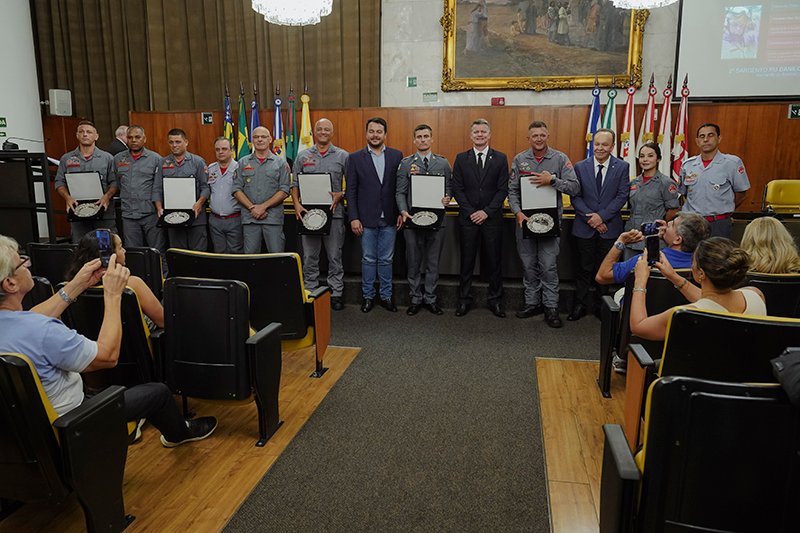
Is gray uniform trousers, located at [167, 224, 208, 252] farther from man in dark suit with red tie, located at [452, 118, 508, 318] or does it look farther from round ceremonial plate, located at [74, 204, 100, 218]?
man in dark suit with red tie, located at [452, 118, 508, 318]

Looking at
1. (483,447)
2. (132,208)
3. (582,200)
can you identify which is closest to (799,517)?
(483,447)

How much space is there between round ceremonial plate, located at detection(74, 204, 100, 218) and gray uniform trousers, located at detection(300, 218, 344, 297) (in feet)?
6.54

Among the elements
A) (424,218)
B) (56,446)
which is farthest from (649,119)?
(56,446)

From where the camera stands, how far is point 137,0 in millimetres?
7938

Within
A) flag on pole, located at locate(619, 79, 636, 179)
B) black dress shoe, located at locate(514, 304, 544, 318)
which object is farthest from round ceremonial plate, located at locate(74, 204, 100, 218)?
flag on pole, located at locate(619, 79, 636, 179)

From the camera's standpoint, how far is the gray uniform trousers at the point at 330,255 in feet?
15.7

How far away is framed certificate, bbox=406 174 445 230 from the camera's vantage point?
4.50 meters

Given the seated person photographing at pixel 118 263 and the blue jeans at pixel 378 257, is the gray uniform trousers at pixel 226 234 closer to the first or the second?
the blue jeans at pixel 378 257

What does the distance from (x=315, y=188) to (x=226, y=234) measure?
105 cm

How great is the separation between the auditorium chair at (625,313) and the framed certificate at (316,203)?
2.50 m

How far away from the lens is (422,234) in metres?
4.75

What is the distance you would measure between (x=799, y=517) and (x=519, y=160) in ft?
12.1

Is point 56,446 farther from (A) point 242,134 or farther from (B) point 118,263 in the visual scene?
(A) point 242,134

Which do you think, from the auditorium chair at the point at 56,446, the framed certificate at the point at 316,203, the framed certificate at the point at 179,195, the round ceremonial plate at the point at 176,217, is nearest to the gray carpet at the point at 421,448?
the auditorium chair at the point at 56,446
